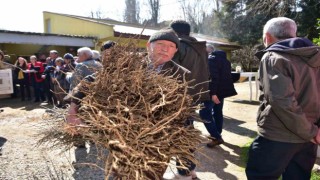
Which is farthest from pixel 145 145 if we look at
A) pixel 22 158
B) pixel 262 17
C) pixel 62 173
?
pixel 262 17

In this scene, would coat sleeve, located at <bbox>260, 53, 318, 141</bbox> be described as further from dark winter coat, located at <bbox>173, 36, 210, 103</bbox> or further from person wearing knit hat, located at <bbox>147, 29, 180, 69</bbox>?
dark winter coat, located at <bbox>173, 36, 210, 103</bbox>

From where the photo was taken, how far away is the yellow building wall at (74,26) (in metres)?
15.5

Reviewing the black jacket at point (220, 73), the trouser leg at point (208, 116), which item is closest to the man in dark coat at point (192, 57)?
the trouser leg at point (208, 116)

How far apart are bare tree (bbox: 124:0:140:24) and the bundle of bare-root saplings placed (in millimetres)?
37247

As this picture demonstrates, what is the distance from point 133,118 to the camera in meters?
1.62

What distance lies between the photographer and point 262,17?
19453 mm

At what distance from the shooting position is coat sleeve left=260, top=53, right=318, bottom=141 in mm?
2219

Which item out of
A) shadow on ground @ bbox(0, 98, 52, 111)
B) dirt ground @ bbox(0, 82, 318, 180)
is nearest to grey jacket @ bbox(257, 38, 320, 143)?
dirt ground @ bbox(0, 82, 318, 180)

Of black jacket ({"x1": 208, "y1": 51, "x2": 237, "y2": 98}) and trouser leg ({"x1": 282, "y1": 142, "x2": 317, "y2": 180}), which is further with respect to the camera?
black jacket ({"x1": 208, "y1": 51, "x2": 237, "y2": 98})

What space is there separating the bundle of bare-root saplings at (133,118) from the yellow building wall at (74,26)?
539 inches

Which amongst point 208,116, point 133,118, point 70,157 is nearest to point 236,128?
point 208,116

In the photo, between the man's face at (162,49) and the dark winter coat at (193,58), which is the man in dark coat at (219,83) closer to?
the dark winter coat at (193,58)

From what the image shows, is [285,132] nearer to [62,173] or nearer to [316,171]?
[316,171]

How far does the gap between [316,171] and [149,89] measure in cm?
290
